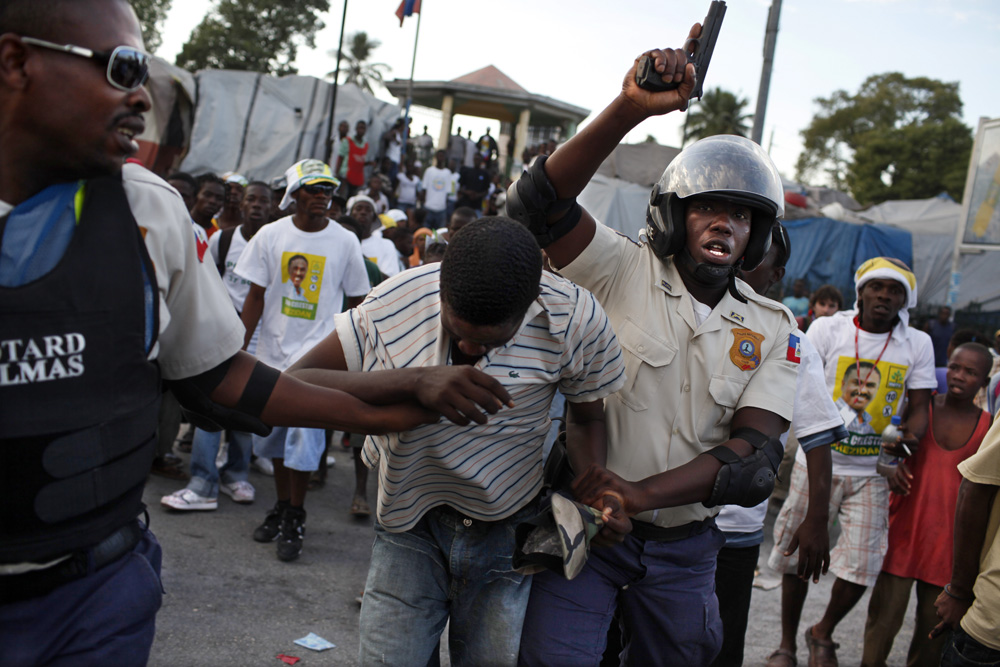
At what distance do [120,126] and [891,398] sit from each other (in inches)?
174

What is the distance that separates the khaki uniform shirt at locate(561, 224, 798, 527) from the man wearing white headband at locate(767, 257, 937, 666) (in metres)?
2.11

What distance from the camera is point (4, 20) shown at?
1.44 meters

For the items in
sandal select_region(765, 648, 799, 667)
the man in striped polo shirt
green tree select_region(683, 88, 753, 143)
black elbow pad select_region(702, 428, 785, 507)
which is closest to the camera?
the man in striped polo shirt

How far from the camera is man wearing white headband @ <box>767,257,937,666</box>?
448 cm

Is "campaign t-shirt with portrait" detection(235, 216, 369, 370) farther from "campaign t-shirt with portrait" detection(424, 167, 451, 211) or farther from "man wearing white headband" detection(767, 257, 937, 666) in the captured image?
"campaign t-shirt with portrait" detection(424, 167, 451, 211)

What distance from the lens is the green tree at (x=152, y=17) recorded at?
38.5 m

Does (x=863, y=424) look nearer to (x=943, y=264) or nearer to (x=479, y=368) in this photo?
(x=479, y=368)

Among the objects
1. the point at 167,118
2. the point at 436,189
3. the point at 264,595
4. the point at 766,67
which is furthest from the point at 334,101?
the point at 264,595

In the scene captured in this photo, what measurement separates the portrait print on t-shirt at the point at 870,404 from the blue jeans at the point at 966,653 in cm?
176

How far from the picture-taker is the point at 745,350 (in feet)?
9.04

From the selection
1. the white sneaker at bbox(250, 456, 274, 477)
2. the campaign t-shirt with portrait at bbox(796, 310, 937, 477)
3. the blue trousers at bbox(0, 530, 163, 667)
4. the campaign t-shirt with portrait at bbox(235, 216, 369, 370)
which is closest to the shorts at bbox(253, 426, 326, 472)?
the campaign t-shirt with portrait at bbox(235, 216, 369, 370)

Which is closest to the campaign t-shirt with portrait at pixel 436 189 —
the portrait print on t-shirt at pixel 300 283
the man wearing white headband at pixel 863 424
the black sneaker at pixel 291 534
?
the portrait print on t-shirt at pixel 300 283

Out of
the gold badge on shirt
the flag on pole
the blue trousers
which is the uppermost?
the flag on pole

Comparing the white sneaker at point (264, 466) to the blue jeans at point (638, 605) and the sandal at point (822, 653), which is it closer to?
the sandal at point (822, 653)
